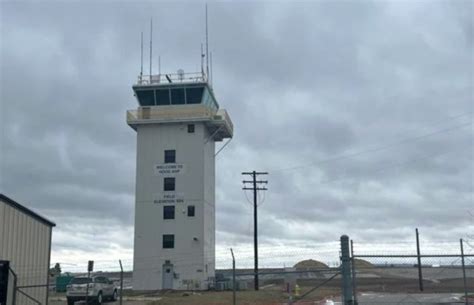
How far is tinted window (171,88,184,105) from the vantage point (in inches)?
2309

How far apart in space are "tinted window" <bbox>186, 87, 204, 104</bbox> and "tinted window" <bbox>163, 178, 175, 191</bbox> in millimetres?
7427

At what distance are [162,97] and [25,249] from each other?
121ft

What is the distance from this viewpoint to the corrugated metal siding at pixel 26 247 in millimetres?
22203

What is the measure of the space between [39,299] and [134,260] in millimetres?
32280

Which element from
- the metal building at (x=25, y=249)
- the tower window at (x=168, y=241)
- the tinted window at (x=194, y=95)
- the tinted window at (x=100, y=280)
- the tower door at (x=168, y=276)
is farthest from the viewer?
the tinted window at (x=194, y=95)

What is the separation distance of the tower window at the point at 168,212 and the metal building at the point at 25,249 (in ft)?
103

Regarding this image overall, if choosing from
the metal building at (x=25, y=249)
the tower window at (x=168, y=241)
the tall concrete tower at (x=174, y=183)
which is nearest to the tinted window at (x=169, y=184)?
the tall concrete tower at (x=174, y=183)

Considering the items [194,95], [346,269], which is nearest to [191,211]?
[194,95]

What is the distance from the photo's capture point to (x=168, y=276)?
56.1m

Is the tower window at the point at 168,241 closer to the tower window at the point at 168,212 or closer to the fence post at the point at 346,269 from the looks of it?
the tower window at the point at 168,212

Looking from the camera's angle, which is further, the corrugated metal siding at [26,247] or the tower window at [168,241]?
the tower window at [168,241]

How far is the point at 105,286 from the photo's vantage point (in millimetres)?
37094

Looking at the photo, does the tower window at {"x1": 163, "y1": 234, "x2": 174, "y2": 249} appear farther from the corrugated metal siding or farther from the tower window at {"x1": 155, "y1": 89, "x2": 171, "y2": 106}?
the corrugated metal siding

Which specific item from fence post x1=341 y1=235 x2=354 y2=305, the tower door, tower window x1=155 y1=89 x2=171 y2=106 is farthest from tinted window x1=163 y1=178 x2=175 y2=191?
fence post x1=341 y1=235 x2=354 y2=305
